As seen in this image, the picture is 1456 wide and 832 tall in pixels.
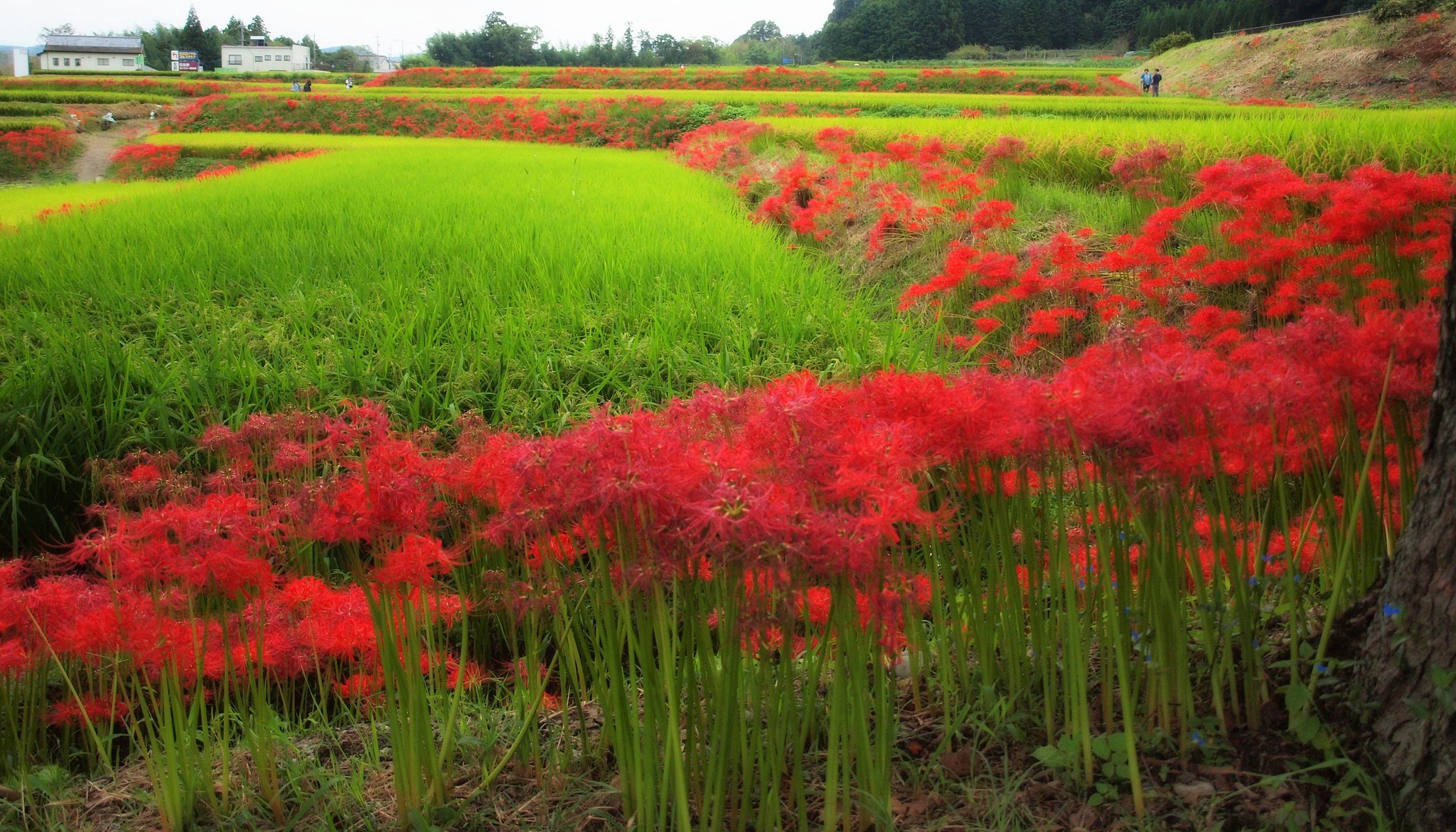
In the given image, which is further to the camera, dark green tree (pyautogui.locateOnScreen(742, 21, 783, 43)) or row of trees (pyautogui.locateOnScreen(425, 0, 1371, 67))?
dark green tree (pyautogui.locateOnScreen(742, 21, 783, 43))

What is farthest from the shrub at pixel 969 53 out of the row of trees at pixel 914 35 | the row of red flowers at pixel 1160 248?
the row of red flowers at pixel 1160 248

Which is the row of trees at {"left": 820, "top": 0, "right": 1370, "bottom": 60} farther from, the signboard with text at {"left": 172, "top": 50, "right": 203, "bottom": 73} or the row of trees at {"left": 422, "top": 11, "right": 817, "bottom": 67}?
the signboard with text at {"left": 172, "top": 50, "right": 203, "bottom": 73}

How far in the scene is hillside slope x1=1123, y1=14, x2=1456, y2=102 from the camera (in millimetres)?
12141

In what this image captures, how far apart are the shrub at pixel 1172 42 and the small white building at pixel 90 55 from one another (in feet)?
188

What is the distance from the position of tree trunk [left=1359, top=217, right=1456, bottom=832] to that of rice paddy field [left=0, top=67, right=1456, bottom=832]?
0.22 feet

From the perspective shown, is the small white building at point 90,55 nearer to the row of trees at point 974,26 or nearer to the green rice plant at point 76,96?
the green rice plant at point 76,96

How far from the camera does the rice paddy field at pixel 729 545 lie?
1.52 metres

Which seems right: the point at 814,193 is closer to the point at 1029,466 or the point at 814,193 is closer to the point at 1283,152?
the point at 1283,152

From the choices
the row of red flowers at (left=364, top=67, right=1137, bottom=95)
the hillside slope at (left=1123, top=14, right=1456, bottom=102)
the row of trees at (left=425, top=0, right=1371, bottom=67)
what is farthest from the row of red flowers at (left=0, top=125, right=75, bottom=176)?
the row of trees at (left=425, top=0, right=1371, bottom=67)

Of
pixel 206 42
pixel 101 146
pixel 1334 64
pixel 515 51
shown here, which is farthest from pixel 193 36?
pixel 1334 64

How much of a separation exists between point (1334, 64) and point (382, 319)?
1842cm

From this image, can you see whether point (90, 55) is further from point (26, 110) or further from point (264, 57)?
point (26, 110)

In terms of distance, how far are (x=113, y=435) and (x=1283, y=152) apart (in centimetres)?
650

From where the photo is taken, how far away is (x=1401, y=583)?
5.22 ft
